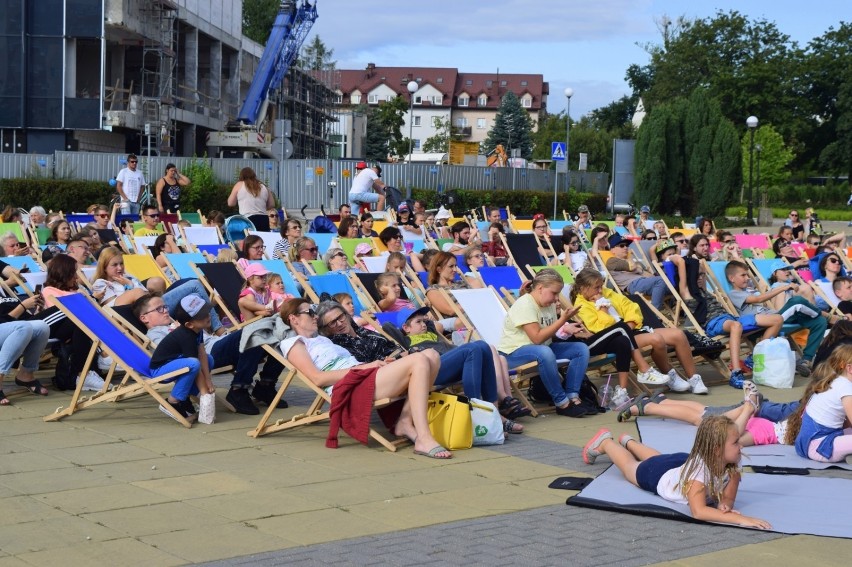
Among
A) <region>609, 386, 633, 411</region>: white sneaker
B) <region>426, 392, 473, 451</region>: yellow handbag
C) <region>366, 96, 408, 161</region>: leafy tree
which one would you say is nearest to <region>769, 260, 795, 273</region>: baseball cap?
<region>609, 386, 633, 411</region>: white sneaker

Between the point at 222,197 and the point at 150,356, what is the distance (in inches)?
823

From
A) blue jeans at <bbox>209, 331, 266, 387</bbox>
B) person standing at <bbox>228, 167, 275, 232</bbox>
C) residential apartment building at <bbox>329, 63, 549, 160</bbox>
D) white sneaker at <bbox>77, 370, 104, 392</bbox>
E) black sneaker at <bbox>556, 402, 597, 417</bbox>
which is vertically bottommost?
black sneaker at <bbox>556, 402, 597, 417</bbox>

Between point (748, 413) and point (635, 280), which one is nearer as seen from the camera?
point (748, 413)

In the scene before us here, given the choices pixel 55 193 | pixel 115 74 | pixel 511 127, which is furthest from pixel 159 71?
pixel 511 127

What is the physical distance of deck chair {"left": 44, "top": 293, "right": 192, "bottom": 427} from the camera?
23.5 feet

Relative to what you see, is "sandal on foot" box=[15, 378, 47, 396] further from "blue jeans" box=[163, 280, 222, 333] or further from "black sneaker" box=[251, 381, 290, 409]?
"black sneaker" box=[251, 381, 290, 409]

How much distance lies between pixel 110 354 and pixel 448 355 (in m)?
2.09

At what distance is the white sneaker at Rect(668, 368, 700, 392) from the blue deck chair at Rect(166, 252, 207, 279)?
426 cm

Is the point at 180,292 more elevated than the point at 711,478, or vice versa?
the point at 180,292

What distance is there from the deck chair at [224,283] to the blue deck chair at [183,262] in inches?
27.7

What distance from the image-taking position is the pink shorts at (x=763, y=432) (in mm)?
7168

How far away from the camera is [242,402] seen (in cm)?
775

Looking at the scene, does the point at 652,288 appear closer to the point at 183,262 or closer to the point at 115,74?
the point at 183,262

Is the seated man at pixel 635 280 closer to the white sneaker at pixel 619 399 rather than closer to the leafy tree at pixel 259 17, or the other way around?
the white sneaker at pixel 619 399
